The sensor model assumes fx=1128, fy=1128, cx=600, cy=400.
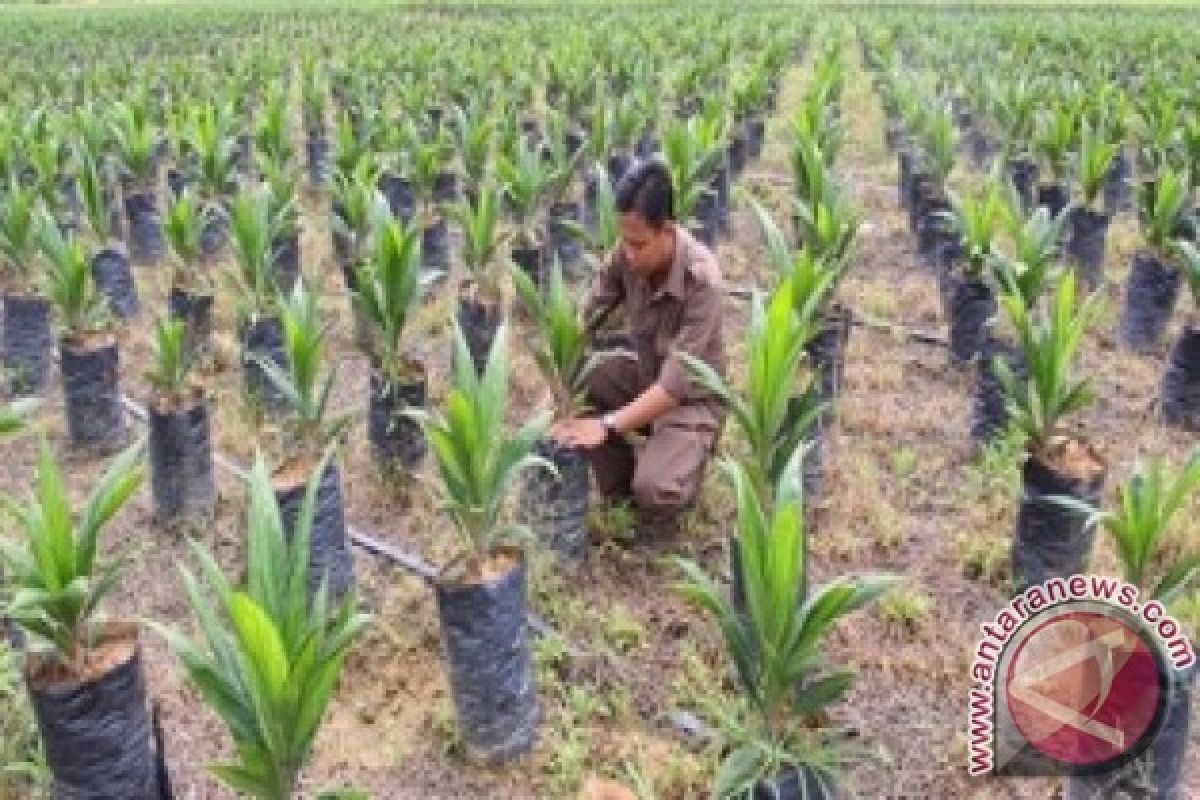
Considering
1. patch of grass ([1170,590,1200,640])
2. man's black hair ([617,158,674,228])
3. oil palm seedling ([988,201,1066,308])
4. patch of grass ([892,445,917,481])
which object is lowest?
patch of grass ([892,445,917,481])

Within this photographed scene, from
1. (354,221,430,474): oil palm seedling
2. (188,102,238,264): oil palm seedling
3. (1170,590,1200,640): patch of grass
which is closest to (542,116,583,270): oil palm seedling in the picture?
(188,102,238,264): oil palm seedling

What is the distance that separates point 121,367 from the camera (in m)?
5.31

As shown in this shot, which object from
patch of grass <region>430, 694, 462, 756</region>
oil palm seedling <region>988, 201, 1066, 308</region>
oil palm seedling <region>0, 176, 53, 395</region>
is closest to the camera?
patch of grass <region>430, 694, 462, 756</region>

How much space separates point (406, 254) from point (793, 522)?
6.96 feet

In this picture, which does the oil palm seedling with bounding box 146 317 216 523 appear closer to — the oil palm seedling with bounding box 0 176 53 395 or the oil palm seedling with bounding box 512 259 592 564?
the oil palm seedling with bounding box 512 259 592 564

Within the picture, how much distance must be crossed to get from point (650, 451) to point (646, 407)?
224 millimetres

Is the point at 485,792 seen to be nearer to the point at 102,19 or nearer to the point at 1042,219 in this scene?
the point at 1042,219

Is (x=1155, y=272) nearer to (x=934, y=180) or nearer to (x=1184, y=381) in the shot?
(x=1184, y=381)

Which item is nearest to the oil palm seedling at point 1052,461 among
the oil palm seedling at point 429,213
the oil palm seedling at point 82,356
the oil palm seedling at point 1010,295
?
the oil palm seedling at point 1010,295

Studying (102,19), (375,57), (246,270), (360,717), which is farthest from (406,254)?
(102,19)

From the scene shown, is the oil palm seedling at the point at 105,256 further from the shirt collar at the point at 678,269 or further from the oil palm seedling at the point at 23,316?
the shirt collar at the point at 678,269

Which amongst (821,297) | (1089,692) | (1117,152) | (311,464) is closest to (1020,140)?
(1117,152)

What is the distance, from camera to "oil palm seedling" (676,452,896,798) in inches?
89.0

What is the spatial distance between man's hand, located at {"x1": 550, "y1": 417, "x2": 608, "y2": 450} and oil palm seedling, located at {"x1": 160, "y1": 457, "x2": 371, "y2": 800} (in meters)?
1.31
